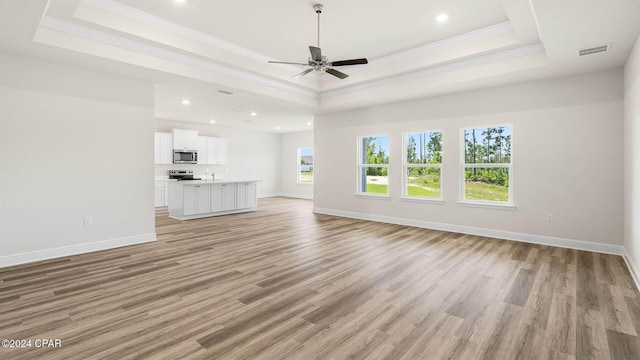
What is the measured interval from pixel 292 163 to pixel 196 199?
5.71 metres

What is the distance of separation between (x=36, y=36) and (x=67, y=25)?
1.18 ft

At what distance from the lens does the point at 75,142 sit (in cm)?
431

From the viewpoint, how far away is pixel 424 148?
6395mm

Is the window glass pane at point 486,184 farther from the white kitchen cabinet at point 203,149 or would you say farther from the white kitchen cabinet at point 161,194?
the white kitchen cabinet at point 203,149

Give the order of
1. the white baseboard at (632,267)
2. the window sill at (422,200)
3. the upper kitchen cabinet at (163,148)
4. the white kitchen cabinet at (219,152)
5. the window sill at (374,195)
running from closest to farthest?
1. the white baseboard at (632,267)
2. the window sill at (422,200)
3. the window sill at (374,195)
4. the upper kitchen cabinet at (163,148)
5. the white kitchen cabinet at (219,152)

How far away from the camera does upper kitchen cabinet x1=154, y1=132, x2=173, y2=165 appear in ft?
30.0

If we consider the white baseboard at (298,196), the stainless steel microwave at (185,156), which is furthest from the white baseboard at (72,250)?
the white baseboard at (298,196)

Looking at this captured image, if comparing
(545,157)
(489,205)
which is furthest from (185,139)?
(545,157)

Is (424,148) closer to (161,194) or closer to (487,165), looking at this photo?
(487,165)

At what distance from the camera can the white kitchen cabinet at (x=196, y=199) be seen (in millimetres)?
7145

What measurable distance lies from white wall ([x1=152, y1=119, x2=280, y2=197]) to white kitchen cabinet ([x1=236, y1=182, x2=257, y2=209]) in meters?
2.35

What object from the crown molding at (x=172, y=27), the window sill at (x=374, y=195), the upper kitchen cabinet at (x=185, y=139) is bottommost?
the window sill at (x=374, y=195)

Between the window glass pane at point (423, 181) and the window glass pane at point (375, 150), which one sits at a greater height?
the window glass pane at point (375, 150)

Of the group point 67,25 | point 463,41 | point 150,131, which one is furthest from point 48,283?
point 463,41
